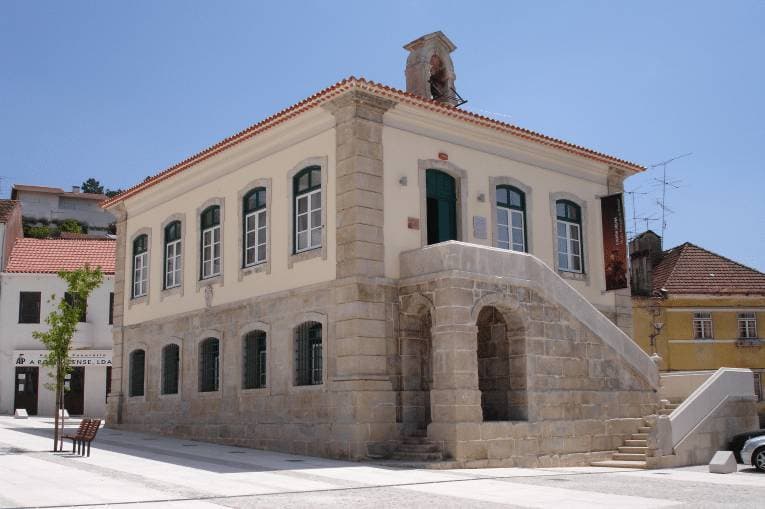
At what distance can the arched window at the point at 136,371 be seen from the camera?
82.1 ft

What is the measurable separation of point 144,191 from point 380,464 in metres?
13.1

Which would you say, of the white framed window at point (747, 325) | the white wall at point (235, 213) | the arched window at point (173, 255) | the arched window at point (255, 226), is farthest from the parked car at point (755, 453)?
the white framed window at point (747, 325)

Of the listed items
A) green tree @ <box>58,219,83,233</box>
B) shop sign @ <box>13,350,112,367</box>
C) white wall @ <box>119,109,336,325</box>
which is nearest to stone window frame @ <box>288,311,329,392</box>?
white wall @ <box>119,109,336,325</box>

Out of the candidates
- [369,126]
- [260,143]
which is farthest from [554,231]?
[260,143]

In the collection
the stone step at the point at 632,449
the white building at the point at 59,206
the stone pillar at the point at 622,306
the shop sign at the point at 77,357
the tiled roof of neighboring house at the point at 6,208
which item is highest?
the white building at the point at 59,206

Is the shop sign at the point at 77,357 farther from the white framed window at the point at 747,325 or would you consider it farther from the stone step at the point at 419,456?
the white framed window at the point at 747,325

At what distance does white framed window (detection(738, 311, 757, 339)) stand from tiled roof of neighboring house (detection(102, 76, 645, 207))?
1528 cm

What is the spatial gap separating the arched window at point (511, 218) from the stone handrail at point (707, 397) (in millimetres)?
5202

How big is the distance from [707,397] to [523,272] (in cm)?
567

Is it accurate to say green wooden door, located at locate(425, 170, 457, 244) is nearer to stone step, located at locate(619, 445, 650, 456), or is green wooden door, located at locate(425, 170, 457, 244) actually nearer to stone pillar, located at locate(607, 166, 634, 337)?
stone pillar, located at locate(607, 166, 634, 337)

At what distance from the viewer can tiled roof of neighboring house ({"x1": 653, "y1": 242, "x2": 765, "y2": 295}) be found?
3594 centimetres

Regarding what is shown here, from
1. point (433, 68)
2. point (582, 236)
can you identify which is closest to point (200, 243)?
point (433, 68)

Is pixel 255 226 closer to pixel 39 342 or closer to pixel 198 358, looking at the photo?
pixel 198 358

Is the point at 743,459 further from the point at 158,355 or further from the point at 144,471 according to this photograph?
the point at 158,355
